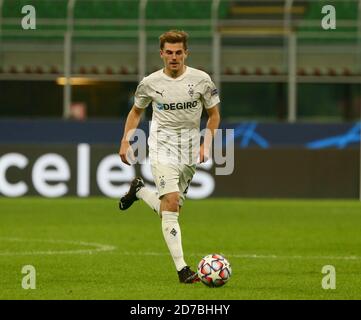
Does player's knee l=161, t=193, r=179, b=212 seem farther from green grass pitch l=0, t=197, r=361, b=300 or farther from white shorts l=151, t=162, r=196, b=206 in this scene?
green grass pitch l=0, t=197, r=361, b=300

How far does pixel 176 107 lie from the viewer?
32.3ft

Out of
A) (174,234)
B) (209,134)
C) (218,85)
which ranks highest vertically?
(218,85)

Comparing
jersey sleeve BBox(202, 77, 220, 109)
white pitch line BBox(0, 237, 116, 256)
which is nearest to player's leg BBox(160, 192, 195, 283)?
jersey sleeve BBox(202, 77, 220, 109)

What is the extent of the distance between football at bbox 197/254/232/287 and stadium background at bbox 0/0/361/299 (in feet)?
30.8

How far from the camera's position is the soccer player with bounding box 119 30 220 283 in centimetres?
974

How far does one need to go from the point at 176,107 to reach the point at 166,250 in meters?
3.19

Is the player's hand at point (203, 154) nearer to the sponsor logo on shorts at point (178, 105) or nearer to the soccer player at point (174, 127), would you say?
the soccer player at point (174, 127)

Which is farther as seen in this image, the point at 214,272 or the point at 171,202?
the point at 171,202

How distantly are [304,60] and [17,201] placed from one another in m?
8.43

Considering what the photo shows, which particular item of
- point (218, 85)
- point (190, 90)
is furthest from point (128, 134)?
point (218, 85)

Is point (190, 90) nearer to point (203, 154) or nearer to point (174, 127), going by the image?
point (174, 127)

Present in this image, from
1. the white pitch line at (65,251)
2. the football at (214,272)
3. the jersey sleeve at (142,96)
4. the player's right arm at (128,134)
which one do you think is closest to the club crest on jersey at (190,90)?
the jersey sleeve at (142,96)

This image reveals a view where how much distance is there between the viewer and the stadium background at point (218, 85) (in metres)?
21.0
